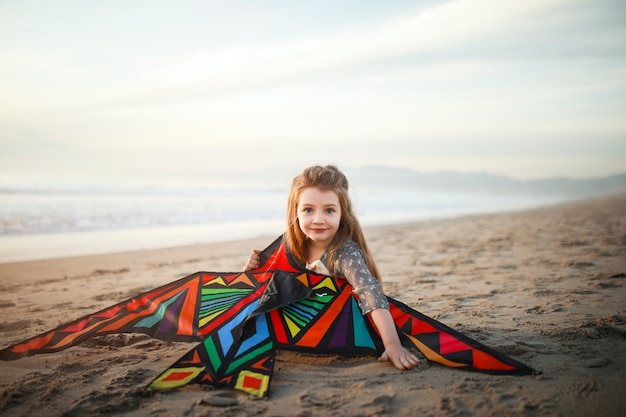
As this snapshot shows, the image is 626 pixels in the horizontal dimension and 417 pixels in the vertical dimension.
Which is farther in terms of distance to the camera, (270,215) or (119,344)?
(270,215)

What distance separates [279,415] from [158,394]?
0.63 m

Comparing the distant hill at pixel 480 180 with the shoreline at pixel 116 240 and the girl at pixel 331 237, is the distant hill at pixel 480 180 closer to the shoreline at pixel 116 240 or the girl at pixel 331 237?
the shoreline at pixel 116 240

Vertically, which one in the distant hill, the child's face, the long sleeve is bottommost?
the long sleeve

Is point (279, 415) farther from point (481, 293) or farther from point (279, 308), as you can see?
point (481, 293)

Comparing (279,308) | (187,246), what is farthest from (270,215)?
(279,308)

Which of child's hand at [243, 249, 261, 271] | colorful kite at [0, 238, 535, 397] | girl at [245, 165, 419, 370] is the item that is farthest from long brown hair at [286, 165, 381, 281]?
child's hand at [243, 249, 261, 271]

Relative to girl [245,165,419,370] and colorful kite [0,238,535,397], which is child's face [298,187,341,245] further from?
colorful kite [0,238,535,397]

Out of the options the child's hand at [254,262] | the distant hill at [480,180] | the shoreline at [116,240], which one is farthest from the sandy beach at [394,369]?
the distant hill at [480,180]

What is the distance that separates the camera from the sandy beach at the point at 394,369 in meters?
1.93

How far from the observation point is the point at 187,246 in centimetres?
780

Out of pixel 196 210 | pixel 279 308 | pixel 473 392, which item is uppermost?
pixel 196 210

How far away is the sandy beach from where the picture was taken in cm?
193

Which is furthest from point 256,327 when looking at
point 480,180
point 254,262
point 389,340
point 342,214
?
point 480,180

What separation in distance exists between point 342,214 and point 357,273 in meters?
0.44
